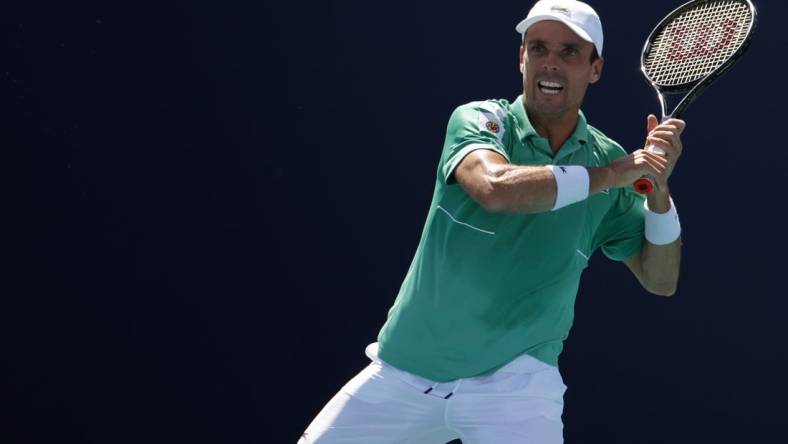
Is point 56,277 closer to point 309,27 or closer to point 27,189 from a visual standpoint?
point 27,189

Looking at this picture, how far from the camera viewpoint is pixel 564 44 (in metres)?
3.63

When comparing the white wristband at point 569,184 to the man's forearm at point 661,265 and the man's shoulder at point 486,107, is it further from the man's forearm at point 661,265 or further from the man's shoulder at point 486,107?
the man's forearm at point 661,265

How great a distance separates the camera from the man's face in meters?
3.62

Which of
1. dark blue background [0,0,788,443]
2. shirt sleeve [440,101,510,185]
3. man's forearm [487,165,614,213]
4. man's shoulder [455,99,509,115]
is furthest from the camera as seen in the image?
dark blue background [0,0,788,443]

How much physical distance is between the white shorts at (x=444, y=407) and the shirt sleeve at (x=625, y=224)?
1.36ft

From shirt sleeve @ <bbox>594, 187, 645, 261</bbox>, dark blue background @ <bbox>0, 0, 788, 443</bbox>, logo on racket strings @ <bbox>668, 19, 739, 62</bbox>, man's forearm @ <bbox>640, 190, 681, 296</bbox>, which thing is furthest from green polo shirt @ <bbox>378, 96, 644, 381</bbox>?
dark blue background @ <bbox>0, 0, 788, 443</bbox>

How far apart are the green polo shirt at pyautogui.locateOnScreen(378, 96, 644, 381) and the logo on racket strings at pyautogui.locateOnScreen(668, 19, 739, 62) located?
0.37 metres

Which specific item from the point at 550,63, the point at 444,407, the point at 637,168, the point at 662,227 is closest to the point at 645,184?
the point at 637,168

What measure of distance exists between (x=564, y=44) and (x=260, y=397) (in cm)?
217

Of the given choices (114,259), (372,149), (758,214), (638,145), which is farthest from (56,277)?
(758,214)

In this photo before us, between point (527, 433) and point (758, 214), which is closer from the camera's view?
point (527, 433)

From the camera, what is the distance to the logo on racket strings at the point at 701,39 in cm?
380

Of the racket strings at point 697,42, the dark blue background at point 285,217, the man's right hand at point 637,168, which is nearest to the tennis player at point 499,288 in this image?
the man's right hand at point 637,168

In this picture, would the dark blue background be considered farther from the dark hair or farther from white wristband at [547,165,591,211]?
white wristband at [547,165,591,211]
